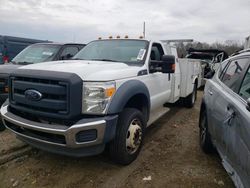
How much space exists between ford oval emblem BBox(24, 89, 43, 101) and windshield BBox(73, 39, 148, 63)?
1583mm

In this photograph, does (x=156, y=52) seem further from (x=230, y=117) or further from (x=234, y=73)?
(x=230, y=117)

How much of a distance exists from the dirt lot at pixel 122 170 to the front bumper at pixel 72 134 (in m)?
0.46

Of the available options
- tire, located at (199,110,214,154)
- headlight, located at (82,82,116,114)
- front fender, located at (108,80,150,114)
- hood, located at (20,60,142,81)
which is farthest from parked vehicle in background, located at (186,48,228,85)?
headlight, located at (82,82,116,114)

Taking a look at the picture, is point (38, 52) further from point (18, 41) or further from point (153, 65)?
point (18, 41)

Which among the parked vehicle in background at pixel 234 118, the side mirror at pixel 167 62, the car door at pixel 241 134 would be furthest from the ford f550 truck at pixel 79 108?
the car door at pixel 241 134

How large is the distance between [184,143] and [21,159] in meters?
2.94

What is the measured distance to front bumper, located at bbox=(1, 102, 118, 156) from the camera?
9.89 feet

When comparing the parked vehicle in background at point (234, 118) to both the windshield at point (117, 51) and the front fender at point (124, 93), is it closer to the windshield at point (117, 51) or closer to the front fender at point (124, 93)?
the front fender at point (124, 93)

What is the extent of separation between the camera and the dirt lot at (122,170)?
10.9 feet

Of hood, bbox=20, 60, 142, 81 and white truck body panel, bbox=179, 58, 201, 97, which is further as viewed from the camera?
white truck body panel, bbox=179, 58, 201, 97

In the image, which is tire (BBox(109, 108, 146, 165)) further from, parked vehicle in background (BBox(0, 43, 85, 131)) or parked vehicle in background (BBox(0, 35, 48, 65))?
parked vehicle in background (BBox(0, 35, 48, 65))

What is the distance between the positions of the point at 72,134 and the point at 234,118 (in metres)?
1.83

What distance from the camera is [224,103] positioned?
3.09 meters

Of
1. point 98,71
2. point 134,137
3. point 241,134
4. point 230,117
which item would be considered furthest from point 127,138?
point 241,134
